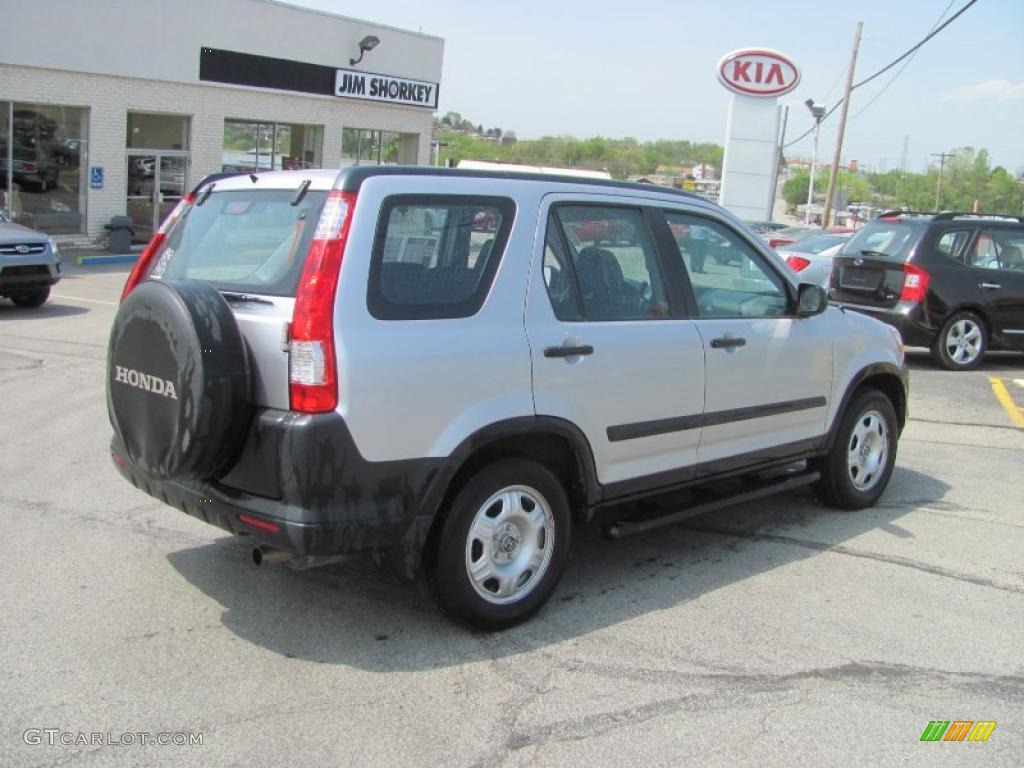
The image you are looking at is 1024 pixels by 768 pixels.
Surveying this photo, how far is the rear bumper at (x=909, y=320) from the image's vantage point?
38.1ft

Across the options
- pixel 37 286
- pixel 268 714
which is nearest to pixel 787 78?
pixel 37 286

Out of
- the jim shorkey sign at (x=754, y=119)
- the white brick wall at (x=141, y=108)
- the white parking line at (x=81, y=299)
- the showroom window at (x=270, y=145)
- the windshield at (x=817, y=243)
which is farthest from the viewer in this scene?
the jim shorkey sign at (x=754, y=119)

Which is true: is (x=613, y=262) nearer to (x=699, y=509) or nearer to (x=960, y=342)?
(x=699, y=509)

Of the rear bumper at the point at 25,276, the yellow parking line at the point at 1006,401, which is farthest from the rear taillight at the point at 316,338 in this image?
the rear bumper at the point at 25,276

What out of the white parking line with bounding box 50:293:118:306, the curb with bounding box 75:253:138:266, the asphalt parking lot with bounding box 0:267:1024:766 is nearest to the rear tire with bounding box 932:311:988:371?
the asphalt parking lot with bounding box 0:267:1024:766

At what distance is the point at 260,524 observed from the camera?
12.3 ft

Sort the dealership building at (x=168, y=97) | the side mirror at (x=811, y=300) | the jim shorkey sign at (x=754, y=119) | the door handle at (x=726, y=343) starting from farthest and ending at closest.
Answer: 1. the jim shorkey sign at (x=754, y=119)
2. the dealership building at (x=168, y=97)
3. the side mirror at (x=811, y=300)
4. the door handle at (x=726, y=343)

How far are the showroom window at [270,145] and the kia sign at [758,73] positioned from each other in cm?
1309

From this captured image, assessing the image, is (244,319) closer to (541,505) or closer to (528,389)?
(528,389)

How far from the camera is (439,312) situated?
3.96 metres

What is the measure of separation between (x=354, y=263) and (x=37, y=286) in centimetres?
1096

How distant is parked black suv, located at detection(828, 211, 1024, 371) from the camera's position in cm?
1161

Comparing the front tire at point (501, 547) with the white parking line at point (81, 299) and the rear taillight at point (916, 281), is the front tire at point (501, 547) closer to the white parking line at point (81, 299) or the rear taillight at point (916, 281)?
the rear taillight at point (916, 281)

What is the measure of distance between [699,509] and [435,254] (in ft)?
6.54
